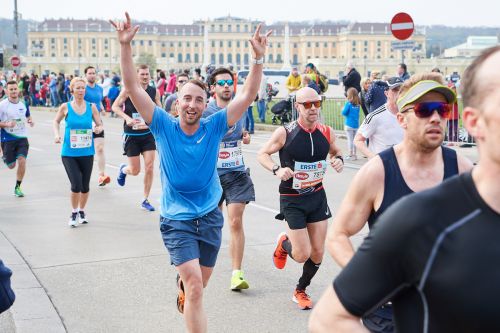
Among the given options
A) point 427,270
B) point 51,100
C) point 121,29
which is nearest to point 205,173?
point 121,29

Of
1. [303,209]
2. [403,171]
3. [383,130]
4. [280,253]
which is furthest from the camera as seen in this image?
[383,130]

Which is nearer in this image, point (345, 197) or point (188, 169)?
point (345, 197)

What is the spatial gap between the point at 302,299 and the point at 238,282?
2.21ft

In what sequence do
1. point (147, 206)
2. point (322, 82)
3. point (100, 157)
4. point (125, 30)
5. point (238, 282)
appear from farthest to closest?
1. point (322, 82)
2. point (100, 157)
3. point (147, 206)
4. point (238, 282)
5. point (125, 30)

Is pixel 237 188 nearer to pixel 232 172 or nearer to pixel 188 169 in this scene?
pixel 232 172

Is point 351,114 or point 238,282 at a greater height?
point 351,114

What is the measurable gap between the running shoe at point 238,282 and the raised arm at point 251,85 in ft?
6.08

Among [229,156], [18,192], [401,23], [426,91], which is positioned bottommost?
[18,192]

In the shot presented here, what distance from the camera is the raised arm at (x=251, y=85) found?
525 centimetres

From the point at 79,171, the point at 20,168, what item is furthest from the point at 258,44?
the point at 20,168

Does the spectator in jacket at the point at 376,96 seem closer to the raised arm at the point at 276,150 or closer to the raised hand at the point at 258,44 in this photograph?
the raised arm at the point at 276,150

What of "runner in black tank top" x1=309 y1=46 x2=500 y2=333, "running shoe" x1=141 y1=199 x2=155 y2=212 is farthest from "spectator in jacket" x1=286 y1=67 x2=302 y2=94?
"runner in black tank top" x1=309 y1=46 x2=500 y2=333

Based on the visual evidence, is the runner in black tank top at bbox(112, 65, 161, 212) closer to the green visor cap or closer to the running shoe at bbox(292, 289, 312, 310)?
the running shoe at bbox(292, 289, 312, 310)

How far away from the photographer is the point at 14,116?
12445 mm
